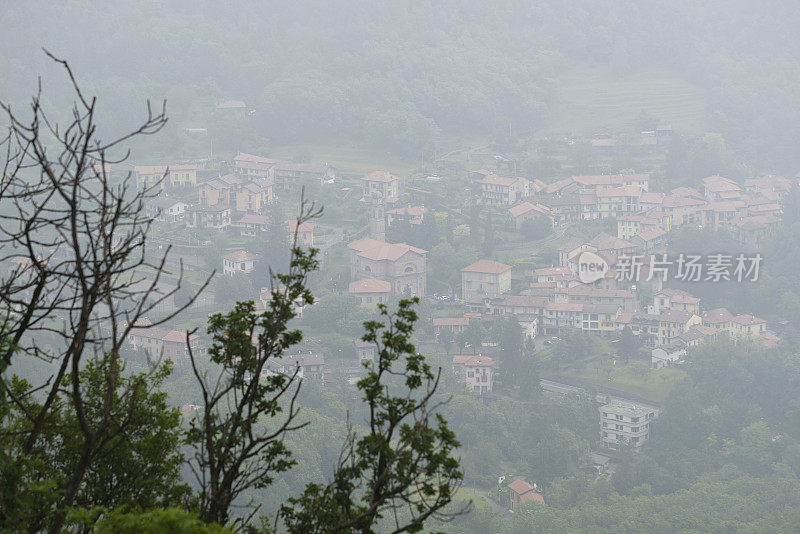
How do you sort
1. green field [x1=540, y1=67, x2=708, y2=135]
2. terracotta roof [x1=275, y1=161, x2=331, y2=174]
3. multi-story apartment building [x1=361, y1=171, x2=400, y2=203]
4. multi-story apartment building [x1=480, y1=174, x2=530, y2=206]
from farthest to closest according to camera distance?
green field [x1=540, y1=67, x2=708, y2=135], terracotta roof [x1=275, y1=161, x2=331, y2=174], multi-story apartment building [x1=480, y1=174, x2=530, y2=206], multi-story apartment building [x1=361, y1=171, x2=400, y2=203]

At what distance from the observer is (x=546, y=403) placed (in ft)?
42.2

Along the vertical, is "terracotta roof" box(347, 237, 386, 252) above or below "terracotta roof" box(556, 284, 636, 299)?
above

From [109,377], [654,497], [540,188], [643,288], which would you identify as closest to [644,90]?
[540,188]

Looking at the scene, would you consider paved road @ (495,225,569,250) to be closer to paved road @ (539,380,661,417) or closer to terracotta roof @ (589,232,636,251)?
terracotta roof @ (589,232,636,251)

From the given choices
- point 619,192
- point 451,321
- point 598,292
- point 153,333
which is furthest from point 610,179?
point 153,333

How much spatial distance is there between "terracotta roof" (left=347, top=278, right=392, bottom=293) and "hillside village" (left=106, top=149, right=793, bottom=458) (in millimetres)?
44

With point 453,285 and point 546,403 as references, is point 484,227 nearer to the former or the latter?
point 453,285

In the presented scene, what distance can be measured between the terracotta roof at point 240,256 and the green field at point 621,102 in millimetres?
12907

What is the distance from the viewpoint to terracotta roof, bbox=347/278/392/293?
1580 cm

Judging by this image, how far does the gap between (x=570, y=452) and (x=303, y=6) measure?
29217mm

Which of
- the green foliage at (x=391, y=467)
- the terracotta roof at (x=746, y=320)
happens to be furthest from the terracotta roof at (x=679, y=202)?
the green foliage at (x=391, y=467)

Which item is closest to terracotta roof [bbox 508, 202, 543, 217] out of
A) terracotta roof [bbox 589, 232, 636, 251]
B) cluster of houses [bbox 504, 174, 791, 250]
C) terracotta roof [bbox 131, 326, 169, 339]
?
cluster of houses [bbox 504, 174, 791, 250]

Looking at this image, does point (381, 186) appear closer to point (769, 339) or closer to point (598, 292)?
point (598, 292)

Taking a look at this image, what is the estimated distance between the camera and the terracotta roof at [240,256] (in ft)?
55.1
